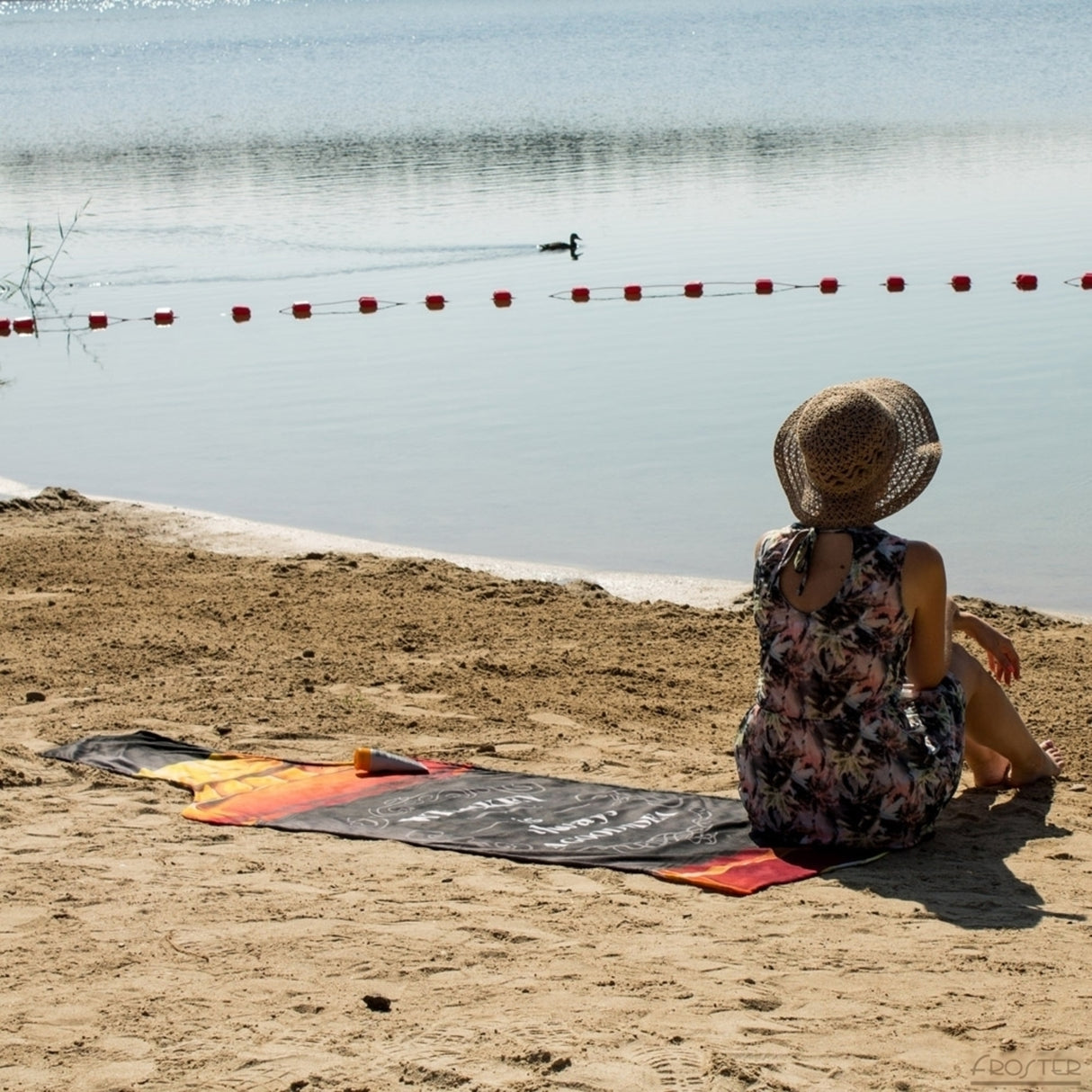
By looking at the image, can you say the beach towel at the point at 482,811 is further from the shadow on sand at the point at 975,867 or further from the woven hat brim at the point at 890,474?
the woven hat brim at the point at 890,474

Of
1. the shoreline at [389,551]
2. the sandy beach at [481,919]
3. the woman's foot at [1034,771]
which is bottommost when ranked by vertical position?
the sandy beach at [481,919]

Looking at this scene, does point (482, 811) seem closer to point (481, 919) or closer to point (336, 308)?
point (481, 919)

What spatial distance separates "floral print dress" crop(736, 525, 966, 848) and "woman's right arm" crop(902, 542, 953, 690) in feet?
0.09

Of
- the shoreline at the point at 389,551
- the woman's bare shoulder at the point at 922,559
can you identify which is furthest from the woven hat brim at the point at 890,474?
the shoreline at the point at 389,551

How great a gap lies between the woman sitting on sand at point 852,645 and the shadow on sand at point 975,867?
0.14 meters

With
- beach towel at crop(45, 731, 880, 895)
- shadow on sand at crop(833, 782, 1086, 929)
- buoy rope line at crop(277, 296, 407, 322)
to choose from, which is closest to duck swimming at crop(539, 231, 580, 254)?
buoy rope line at crop(277, 296, 407, 322)

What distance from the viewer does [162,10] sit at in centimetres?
10869

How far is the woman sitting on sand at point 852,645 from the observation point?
4652 mm

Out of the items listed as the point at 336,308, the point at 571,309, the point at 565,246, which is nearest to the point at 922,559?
the point at 571,309

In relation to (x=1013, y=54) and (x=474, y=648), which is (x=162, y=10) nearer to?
(x=1013, y=54)

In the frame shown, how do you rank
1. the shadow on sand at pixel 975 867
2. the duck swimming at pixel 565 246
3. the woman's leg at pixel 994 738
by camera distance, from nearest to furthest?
the shadow on sand at pixel 975 867 → the woman's leg at pixel 994 738 → the duck swimming at pixel 565 246

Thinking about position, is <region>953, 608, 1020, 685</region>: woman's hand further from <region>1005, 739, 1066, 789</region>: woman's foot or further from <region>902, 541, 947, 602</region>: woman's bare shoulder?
<region>902, 541, 947, 602</region>: woman's bare shoulder

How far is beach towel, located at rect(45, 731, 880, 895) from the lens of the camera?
15.6 feet

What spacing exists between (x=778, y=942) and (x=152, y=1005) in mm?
1415
